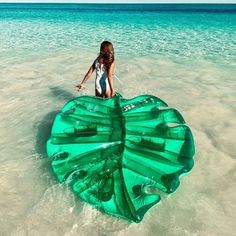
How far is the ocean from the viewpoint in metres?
3.08

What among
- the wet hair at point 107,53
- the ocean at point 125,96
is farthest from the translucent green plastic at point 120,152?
the wet hair at point 107,53

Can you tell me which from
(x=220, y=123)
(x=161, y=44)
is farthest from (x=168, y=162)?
(x=161, y=44)

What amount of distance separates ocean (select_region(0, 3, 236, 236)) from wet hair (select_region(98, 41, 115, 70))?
1376 millimetres

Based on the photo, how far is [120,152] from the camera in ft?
11.3

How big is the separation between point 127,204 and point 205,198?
3.41 ft

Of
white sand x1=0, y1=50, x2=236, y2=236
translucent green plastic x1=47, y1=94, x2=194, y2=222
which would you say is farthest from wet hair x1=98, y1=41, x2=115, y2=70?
white sand x1=0, y1=50, x2=236, y2=236

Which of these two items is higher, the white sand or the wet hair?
the wet hair

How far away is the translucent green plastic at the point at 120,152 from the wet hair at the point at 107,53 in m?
0.75

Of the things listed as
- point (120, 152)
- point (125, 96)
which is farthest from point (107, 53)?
point (120, 152)

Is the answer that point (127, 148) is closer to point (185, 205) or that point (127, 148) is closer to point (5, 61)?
point (185, 205)

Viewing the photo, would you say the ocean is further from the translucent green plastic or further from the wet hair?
the wet hair

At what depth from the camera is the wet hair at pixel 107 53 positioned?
4758 mm

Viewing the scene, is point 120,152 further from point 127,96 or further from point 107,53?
point 127,96

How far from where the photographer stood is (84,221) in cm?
306
